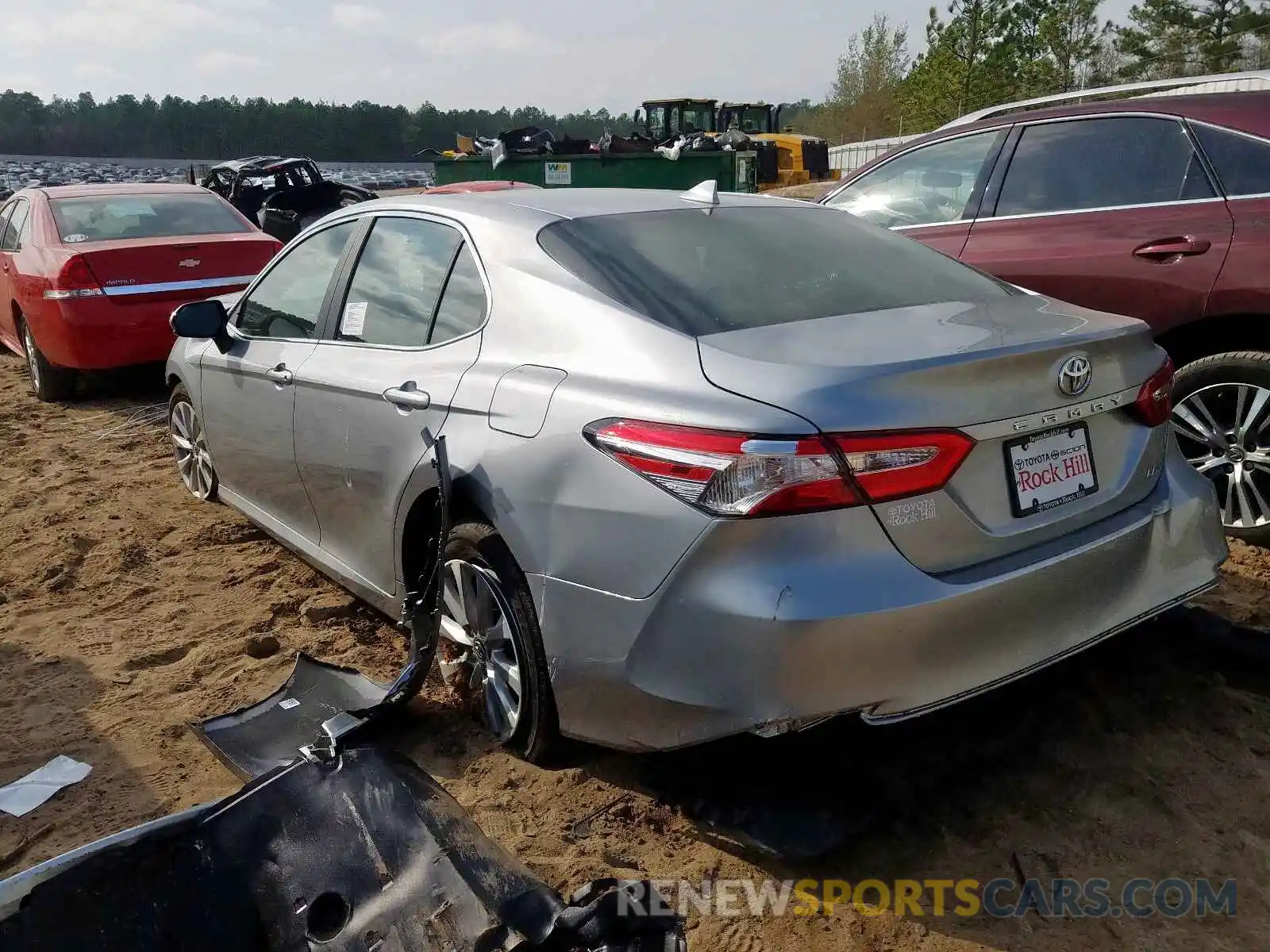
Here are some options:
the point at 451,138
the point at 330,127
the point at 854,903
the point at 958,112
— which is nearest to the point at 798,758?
the point at 854,903

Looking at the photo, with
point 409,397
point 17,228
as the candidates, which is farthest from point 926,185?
point 17,228

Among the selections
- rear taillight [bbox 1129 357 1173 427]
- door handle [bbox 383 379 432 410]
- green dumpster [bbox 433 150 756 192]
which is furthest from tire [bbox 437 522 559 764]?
green dumpster [bbox 433 150 756 192]

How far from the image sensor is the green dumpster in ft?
48.9

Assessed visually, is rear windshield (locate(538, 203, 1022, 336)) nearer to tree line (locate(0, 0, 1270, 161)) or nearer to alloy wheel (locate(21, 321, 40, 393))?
alloy wheel (locate(21, 321, 40, 393))

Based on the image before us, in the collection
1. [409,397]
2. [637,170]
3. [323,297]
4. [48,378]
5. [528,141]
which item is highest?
[528,141]

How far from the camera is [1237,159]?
3.95 meters

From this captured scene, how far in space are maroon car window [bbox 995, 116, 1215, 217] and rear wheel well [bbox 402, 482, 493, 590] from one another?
311 cm

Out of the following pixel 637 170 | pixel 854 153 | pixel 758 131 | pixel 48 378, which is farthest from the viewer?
pixel 854 153

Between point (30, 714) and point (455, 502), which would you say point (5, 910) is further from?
point (30, 714)

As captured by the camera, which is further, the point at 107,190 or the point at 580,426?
the point at 107,190

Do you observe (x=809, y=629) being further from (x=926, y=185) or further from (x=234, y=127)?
(x=234, y=127)

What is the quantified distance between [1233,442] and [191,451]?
15.5 feet

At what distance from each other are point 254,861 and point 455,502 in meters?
1.08

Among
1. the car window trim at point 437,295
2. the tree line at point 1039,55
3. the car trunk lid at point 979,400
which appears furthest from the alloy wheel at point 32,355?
the tree line at point 1039,55
